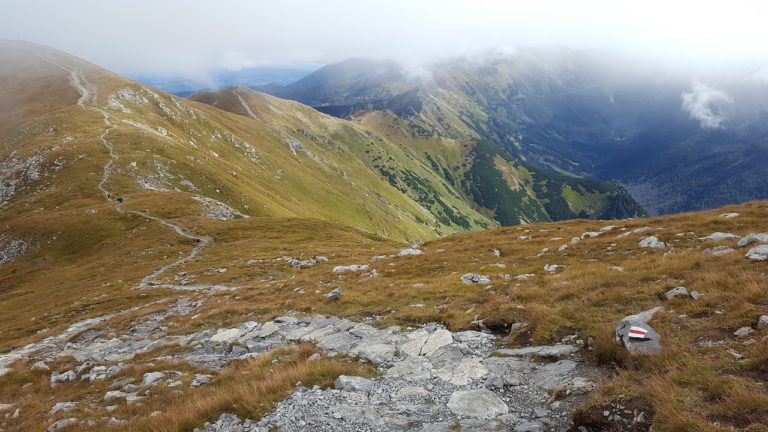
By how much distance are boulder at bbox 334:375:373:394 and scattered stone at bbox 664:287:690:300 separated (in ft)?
33.7

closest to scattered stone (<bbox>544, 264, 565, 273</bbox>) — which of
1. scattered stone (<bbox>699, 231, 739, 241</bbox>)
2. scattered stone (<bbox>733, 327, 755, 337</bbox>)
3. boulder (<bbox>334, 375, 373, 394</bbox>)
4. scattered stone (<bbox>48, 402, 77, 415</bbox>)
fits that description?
scattered stone (<bbox>699, 231, 739, 241</bbox>)

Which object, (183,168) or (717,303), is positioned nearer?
(717,303)

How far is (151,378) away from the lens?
53.3 ft

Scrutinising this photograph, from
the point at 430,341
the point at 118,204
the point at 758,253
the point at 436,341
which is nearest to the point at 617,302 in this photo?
the point at 436,341

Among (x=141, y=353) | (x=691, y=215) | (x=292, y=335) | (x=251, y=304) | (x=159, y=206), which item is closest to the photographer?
(x=292, y=335)

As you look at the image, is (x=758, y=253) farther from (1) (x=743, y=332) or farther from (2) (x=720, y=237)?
(1) (x=743, y=332)

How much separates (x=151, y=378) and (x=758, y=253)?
24.5 metres

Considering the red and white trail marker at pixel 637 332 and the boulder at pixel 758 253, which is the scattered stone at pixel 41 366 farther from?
the boulder at pixel 758 253

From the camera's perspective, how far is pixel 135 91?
16675 cm

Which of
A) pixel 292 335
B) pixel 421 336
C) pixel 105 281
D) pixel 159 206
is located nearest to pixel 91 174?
pixel 159 206

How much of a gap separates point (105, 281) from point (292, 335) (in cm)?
4844

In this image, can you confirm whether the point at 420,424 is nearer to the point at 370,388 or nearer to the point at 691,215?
the point at 370,388

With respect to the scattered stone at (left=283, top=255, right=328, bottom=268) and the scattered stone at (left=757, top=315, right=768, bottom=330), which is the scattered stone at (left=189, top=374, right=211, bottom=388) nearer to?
the scattered stone at (left=757, top=315, right=768, bottom=330)

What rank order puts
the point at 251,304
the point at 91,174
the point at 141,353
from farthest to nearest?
1. the point at 91,174
2. the point at 251,304
3. the point at 141,353
